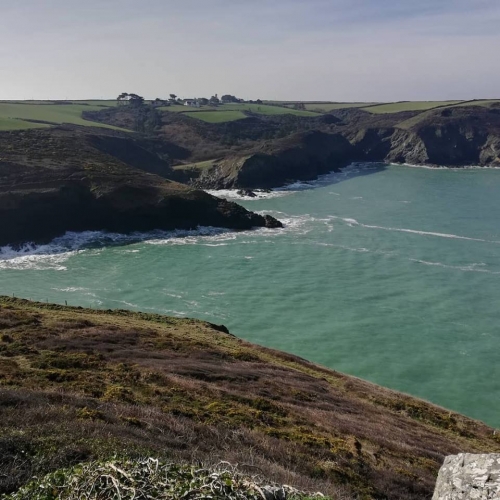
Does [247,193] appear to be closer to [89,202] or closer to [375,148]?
[89,202]

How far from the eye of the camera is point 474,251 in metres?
63.6

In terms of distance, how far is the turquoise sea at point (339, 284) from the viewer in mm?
37500

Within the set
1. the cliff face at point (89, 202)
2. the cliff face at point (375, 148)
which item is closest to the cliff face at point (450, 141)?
the cliff face at point (375, 148)

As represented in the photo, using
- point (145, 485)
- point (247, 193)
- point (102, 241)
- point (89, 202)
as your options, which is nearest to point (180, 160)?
point (247, 193)

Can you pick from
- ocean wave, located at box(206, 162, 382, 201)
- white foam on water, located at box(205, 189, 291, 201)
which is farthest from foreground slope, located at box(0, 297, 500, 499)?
ocean wave, located at box(206, 162, 382, 201)

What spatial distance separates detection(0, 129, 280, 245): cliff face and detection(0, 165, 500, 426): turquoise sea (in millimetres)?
3316

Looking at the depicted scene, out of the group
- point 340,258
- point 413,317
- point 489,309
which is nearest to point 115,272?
point 340,258

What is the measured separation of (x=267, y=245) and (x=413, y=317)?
28.9 metres

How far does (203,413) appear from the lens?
16922mm

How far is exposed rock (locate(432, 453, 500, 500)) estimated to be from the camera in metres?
7.84

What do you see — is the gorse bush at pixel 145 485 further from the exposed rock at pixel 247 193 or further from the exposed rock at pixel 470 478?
the exposed rock at pixel 247 193

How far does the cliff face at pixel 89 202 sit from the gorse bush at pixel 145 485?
66.8 metres

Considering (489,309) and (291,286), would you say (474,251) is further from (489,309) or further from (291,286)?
(291,286)

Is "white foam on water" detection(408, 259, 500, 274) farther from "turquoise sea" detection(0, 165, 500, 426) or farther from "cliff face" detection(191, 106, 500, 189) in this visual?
"cliff face" detection(191, 106, 500, 189)
